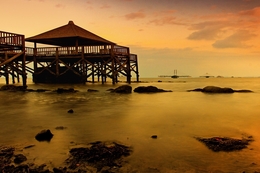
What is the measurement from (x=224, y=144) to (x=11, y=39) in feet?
73.7

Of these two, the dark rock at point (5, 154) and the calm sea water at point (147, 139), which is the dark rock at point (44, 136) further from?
the dark rock at point (5, 154)

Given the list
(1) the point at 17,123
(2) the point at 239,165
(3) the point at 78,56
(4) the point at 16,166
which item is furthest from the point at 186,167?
(3) the point at 78,56

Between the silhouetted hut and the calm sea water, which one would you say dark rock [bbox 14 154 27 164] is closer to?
the calm sea water

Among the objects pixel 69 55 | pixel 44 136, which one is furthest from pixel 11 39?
pixel 44 136

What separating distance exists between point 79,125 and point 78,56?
84.7 ft

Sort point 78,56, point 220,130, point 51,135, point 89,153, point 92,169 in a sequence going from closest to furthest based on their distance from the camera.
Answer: point 92,169
point 89,153
point 51,135
point 220,130
point 78,56

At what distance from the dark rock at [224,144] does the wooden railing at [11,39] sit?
69.1 ft

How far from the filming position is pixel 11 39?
76.0 ft

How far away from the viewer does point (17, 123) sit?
28.2ft

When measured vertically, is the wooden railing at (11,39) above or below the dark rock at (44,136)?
above

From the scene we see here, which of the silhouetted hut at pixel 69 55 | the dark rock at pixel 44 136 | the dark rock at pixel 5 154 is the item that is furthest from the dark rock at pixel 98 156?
the silhouetted hut at pixel 69 55

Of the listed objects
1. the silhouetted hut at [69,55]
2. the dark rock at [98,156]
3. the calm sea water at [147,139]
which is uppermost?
the silhouetted hut at [69,55]

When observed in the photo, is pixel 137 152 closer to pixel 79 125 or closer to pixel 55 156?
pixel 55 156

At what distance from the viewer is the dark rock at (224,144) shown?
5520 mm
